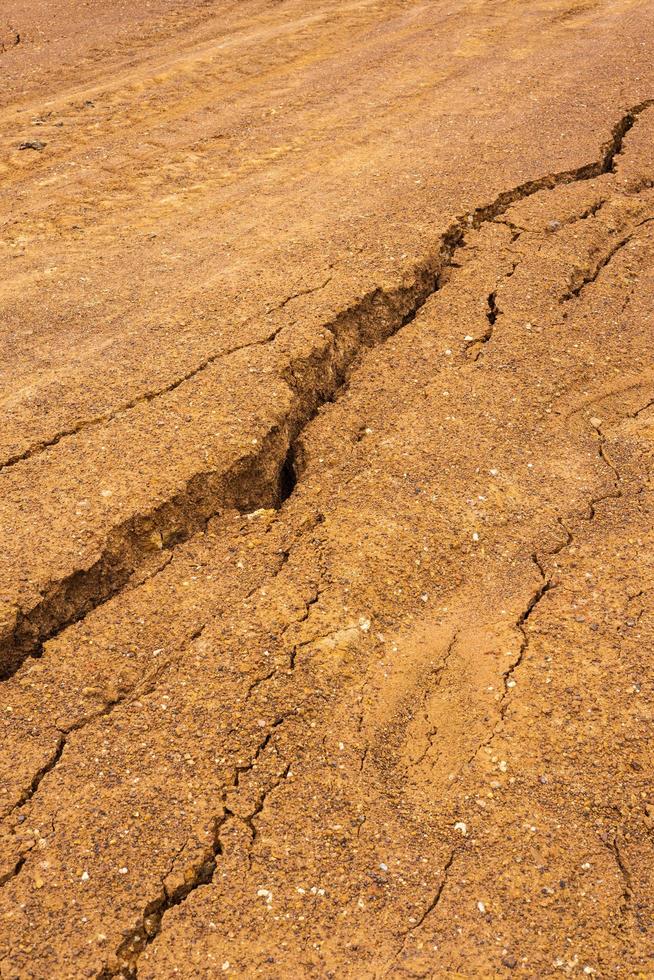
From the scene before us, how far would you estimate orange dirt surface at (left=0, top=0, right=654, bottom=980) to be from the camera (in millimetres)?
2494

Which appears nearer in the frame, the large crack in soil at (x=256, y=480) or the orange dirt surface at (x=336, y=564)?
the orange dirt surface at (x=336, y=564)

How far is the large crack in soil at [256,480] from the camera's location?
321 centimetres

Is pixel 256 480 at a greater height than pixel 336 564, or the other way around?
pixel 256 480

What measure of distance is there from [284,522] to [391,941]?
167 centimetres

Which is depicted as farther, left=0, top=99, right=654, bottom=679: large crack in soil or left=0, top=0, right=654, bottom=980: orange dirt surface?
left=0, top=99, right=654, bottom=679: large crack in soil

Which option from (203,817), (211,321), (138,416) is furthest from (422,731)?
(211,321)

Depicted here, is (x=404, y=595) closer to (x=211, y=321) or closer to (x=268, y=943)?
(x=268, y=943)

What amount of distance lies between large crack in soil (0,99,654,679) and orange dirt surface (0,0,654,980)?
1 centimetres

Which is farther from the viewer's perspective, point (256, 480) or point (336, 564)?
point (256, 480)

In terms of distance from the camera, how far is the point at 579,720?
290cm

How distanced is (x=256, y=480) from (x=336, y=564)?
62cm

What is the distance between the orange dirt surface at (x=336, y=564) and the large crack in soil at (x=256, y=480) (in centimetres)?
1

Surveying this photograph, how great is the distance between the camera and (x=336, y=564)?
3.39 meters

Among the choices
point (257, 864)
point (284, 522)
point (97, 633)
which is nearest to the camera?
point (257, 864)
